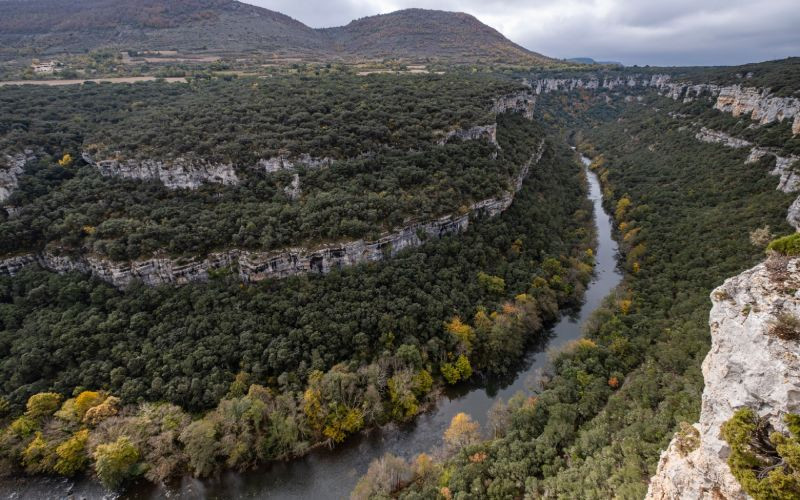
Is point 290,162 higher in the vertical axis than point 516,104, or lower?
lower

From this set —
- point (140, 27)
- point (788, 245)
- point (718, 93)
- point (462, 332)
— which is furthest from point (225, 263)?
point (140, 27)

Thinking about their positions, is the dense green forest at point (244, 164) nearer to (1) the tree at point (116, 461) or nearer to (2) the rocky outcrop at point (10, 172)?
(2) the rocky outcrop at point (10, 172)

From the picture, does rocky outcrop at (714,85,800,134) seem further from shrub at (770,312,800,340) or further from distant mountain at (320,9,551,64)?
distant mountain at (320,9,551,64)

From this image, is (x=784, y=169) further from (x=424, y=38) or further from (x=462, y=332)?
(x=424, y=38)

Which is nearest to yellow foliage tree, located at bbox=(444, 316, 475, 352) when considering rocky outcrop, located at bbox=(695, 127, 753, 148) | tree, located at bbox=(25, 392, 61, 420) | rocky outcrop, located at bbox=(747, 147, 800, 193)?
tree, located at bbox=(25, 392, 61, 420)

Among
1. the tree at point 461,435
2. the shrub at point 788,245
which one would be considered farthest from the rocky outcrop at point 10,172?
the shrub at point 788,245

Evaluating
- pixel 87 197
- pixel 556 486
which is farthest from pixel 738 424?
pixel 87 197
